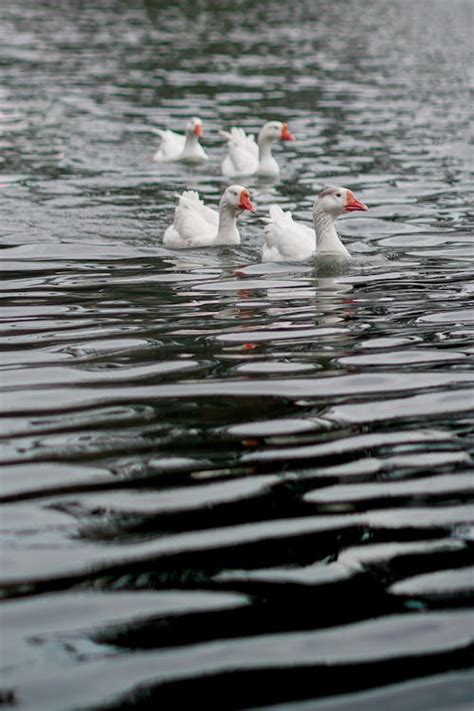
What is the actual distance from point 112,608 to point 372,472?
1.77 m

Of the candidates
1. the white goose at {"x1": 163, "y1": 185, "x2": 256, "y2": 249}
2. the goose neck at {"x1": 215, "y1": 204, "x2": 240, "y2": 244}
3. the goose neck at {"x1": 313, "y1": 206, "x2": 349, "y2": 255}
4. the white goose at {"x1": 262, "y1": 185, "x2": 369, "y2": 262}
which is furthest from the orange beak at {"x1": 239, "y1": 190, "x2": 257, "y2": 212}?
the goose neck at {"x1": 313, "y1": 206, "x2": 349, "y2": 255}

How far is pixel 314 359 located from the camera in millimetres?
8266

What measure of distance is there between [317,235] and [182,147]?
23.4 feet

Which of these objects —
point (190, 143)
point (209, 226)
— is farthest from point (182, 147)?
point (209, 226)

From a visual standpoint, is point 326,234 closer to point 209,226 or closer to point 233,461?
point 209,226

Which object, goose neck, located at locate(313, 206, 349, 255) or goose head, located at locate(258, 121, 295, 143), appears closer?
goose neck, located at locate(313, 206, 349, 255)

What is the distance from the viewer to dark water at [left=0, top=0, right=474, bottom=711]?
4.48m

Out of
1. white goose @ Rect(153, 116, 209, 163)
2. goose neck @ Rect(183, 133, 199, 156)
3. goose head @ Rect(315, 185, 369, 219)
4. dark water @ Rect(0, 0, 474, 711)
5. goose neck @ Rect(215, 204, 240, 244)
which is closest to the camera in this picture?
dark water @ Rect(0, 0, 474, 711)

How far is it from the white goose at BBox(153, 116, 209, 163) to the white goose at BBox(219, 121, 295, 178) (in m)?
0.67

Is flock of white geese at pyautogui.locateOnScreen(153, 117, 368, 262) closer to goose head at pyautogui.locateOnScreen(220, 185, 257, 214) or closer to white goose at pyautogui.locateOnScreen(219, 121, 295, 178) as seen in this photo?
goose head at pyautogui.locateOnScreen(220, 185, 257, 214)

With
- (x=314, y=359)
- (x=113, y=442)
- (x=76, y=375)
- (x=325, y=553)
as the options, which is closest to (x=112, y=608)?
(x=325, y=553)

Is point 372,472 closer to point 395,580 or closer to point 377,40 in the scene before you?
point 395,580

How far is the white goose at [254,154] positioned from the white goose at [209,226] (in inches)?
184

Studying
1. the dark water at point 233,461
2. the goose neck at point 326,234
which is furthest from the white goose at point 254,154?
the goose neck at point 326,234
